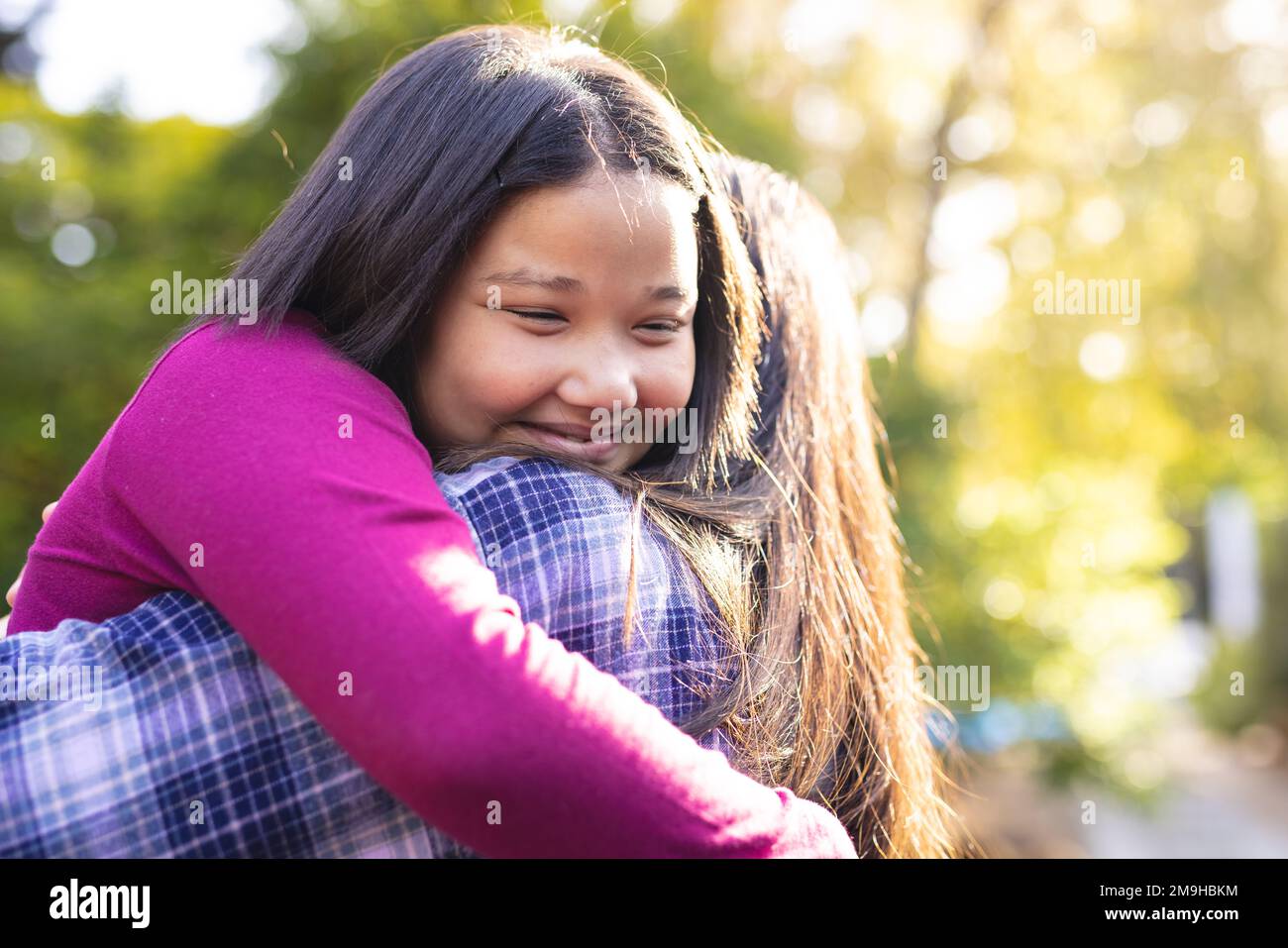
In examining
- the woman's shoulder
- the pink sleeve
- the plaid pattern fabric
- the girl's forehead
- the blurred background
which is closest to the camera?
the pink sleeve

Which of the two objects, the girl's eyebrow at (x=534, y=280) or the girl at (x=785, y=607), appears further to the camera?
the girl's eyebrow at (x=534, y=280)

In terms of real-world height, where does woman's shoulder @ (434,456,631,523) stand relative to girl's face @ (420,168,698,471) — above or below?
below

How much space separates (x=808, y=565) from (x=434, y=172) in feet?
2.18

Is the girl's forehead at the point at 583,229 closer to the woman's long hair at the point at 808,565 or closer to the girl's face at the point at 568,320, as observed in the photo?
the girl's face at the point at 568,320

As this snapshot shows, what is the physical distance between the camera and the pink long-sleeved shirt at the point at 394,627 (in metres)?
0.98

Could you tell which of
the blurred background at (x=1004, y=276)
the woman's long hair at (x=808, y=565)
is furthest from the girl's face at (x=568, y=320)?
the blurred background at (x=1004, y=276)

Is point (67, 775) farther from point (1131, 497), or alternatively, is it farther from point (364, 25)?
point (1131, 497)

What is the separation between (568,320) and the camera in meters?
1.43

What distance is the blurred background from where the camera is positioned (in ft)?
15.1

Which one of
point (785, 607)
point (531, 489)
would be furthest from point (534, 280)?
point (785, 607)

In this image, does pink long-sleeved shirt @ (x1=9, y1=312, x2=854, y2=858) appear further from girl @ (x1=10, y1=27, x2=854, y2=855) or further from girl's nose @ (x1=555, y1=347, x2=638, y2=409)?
girl's nose @ (x1=555, y1=347, x2=638, y2=409)

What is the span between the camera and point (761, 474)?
1607 millimetres

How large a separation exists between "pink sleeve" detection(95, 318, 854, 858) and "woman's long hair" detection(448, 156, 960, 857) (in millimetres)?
226

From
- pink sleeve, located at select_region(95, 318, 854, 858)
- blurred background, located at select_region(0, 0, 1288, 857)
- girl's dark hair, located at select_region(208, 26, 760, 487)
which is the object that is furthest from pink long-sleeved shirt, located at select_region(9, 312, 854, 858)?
blurred background, located at select_region(0, 0, 1288, 857)
